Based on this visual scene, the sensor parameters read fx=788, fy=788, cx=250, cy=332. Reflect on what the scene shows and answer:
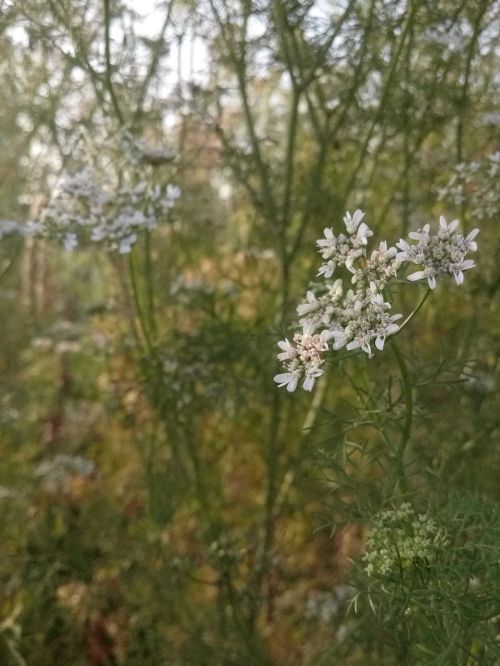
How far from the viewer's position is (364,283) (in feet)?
5.13

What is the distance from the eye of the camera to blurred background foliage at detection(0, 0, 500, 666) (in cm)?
280

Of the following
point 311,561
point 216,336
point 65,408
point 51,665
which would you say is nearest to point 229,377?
point 216,336

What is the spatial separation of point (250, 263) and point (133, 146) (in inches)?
55.7

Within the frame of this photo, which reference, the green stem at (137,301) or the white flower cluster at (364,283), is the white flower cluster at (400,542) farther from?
the green stem at (137,301)

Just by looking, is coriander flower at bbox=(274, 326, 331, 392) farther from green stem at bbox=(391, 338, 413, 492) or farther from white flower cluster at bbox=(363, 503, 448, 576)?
white flower cluster at bbox=(363, 503, 448, 576)

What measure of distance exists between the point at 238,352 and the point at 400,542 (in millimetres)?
1578

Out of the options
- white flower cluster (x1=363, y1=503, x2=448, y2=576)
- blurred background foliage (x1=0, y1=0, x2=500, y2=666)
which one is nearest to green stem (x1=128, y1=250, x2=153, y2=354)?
blurred background foliage (x1=0, y1=0, x2=500, y2=666)

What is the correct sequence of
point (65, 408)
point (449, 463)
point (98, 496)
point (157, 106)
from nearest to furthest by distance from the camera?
1. point (449, 463)
2. point (157, 106)
3. point (98, 496)
4. point (65, 408)

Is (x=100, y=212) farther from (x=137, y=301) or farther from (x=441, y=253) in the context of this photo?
(x=441, y=253)

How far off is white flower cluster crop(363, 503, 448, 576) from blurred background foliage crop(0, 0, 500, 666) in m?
0.13

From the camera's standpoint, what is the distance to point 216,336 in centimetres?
322

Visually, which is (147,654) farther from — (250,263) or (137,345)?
(250,263)

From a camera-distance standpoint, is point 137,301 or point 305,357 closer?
point 305,357

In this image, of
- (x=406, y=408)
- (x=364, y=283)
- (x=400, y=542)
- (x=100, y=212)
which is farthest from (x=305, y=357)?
(x=100, y=212)
